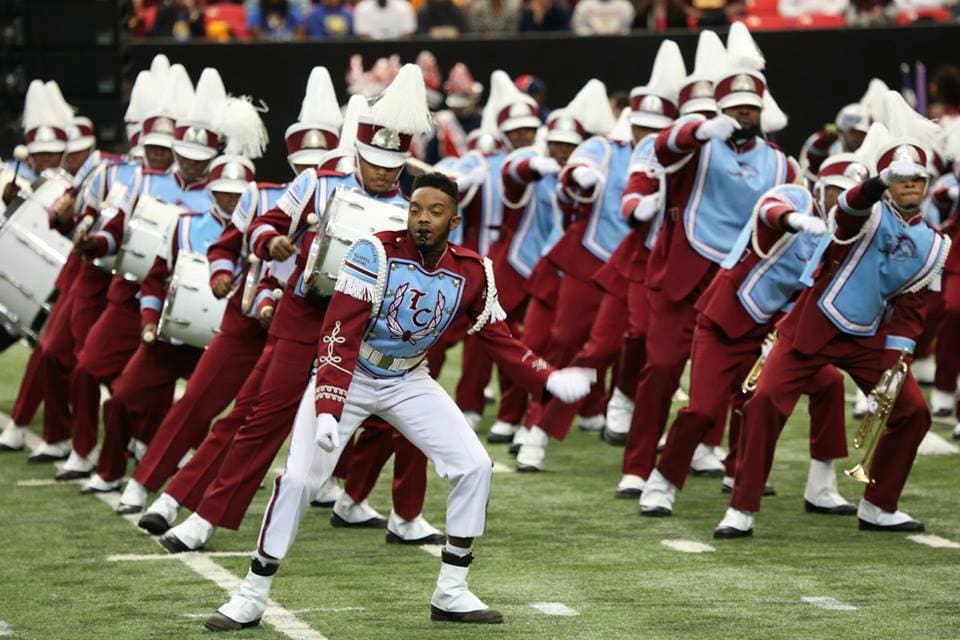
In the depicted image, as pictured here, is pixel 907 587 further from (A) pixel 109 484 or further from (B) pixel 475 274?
(A) pixel 109 484

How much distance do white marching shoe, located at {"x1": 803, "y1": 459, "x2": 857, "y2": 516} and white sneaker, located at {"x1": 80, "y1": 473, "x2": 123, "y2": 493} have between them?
3.33m

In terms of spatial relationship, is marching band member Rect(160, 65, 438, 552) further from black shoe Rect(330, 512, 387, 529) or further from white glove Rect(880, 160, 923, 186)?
white glove Rect(880, 160, 923, 186)

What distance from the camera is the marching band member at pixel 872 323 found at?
28.6 ft

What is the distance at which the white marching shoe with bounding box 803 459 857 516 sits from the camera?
9.75 m

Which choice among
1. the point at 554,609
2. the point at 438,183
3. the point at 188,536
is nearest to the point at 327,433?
the point at 438,183

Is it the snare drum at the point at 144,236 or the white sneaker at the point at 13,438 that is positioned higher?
the snare drum at the point at 144,236

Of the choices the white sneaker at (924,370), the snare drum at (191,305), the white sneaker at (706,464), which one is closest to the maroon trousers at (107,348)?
the snare drum at (191,305)

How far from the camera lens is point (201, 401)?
30.8 feet

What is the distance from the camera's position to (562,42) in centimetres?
1861

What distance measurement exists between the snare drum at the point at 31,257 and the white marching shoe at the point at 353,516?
111 inches

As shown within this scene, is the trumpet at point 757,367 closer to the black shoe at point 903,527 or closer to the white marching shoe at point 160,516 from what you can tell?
the black shoe at point 903,527

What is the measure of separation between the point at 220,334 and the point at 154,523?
0.87 metres

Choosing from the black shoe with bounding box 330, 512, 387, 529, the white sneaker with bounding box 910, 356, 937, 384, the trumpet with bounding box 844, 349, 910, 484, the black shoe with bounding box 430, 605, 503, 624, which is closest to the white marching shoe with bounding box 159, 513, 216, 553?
the black shoe with bounding box 330, 512, 387, 529

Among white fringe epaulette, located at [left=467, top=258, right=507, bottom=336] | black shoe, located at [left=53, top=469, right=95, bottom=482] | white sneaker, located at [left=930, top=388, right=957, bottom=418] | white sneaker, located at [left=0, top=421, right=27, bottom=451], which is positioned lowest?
white sneaker, located at [left=0, top=421, right=27, bottom=451]
